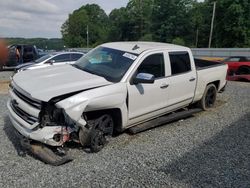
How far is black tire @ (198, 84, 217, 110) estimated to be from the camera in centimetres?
787

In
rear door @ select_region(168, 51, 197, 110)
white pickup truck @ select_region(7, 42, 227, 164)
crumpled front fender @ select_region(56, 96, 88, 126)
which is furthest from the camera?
rear door @ select_region(168, 51, 197, 110)

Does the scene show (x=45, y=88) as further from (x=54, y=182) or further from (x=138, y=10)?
(x=138, y=10)

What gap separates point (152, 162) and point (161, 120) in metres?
1.69

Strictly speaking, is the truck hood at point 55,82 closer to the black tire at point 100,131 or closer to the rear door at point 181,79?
the black tire at point 100,131

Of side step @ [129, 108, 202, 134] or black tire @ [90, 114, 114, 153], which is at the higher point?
black tire @ [90, 114, 114, 153]

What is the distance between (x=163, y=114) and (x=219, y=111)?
2385 millimetres

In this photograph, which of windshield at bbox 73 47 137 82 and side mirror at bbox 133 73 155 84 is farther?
windshield at bbox 73 47 137 82

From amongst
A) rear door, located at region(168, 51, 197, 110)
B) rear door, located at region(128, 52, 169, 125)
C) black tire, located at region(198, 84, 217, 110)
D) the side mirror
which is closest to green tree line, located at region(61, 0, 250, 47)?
black tire, located at region(198, 84, 217, 110)

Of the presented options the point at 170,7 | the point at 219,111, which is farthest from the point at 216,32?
the point at 219,111

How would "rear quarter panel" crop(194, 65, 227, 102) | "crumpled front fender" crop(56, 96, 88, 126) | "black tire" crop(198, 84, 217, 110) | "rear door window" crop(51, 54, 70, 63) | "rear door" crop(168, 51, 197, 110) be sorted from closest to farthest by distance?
"crumpled front fender" crop(56, 96, 88, 126) → "rear door" crop(168, 51, 197, 110) → "rear quarter panel" crop(194, 65, 227, 102) → "black tire" crop(198, 84, 217, 110) → "rear door window" crop(51, 54, 70, 63)

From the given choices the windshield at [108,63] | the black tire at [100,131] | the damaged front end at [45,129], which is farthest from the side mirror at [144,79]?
the damaged front end at [45,129]

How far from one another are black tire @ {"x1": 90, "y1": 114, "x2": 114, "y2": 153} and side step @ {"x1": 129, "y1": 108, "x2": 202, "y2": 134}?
596mm

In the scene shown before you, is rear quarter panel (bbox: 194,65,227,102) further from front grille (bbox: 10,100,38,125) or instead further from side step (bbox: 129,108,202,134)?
front grille (bbox: 10,100,38,125)

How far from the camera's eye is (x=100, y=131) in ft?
16.4
